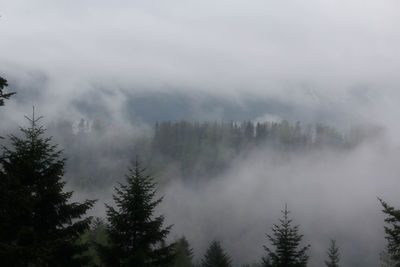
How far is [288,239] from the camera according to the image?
2816 cm

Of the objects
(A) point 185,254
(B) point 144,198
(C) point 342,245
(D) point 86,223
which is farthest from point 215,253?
(C) point 342,245

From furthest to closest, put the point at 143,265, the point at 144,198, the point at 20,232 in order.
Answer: the point at 144,198
the point at 143,265
the point at 20,232

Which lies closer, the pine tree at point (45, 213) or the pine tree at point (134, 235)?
the pine tree at point (45, 213)

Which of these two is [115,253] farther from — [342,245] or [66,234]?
[342,245]

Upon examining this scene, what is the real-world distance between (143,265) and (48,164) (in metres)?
6.00

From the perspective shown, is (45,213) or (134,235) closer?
(45,213)

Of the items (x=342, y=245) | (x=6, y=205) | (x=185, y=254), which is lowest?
(x=6, y=205)

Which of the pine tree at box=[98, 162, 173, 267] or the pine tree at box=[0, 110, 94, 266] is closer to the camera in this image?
the pine tree at box=[0, 110, 94, 266]

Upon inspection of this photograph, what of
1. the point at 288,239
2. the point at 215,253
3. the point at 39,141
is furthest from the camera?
the point at 215,253

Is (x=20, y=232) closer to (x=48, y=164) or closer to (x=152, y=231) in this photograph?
(x=48, y=164)

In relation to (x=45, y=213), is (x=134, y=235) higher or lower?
higher

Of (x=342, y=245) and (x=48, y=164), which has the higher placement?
(x=342, y=245)

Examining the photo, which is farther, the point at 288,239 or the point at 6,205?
the point at 288,239

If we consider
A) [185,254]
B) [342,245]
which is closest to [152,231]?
[185,254]
